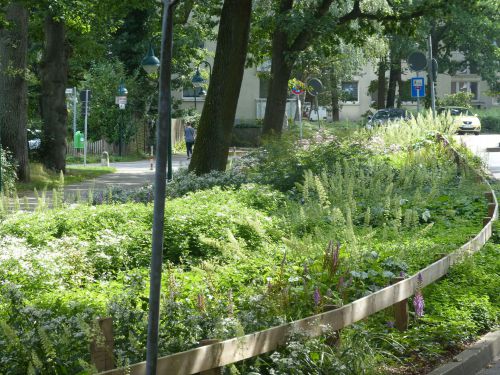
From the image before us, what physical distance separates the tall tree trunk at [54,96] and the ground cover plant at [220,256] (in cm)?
1437

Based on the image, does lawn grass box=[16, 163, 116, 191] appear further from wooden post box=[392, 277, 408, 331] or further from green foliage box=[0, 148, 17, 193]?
wooden post box=[392, 277, 408, 331]

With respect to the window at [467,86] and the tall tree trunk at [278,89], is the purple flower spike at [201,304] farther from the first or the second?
the window at [467,86]

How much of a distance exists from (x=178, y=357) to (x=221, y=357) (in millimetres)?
412

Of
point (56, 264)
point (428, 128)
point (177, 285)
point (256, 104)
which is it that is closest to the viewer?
point (177, 285)

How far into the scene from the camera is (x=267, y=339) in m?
6.81

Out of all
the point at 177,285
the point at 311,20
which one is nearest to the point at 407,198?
the point at 177,285

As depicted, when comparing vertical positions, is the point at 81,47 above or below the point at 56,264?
above

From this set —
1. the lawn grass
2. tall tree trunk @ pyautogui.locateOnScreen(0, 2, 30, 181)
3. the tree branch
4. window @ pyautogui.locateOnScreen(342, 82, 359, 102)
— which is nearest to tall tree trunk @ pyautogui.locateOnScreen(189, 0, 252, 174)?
the lawn grass

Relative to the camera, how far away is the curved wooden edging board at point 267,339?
19.3 ft

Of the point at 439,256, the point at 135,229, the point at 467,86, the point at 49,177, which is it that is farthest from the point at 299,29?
the point at 467,86

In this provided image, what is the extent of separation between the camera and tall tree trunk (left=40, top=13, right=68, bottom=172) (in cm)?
3450

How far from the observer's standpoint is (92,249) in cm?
1178

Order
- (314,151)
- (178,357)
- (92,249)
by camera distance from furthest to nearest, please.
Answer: (314,151) → (92,249) → (178,357)

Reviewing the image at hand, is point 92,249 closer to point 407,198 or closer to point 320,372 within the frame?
point 320,372
